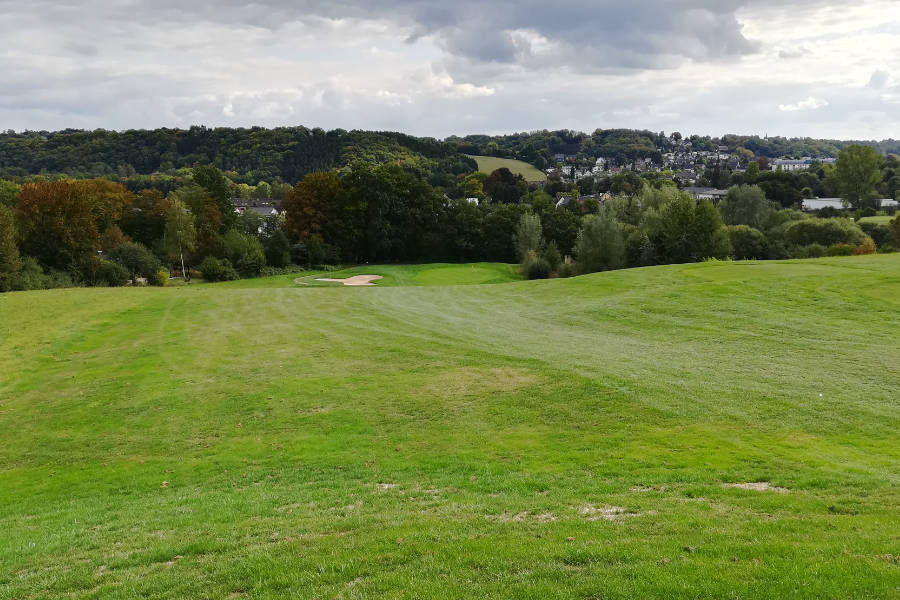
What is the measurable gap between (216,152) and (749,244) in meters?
148

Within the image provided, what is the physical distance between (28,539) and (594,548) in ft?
31.7

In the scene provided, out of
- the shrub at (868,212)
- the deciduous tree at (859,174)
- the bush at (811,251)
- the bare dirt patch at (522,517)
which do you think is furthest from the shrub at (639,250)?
the deciduous tree at (859,174)

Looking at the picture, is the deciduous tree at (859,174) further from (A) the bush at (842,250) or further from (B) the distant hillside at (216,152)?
(B) the distant hillside at (216,152)

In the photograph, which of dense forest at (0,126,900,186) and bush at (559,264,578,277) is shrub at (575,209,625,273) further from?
dense forest at (0,126,900,186)

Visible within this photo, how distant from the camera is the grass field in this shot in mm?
7438

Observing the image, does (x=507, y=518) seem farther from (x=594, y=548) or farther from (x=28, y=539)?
(x=28, y=539)

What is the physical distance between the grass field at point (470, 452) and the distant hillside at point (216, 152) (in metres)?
132

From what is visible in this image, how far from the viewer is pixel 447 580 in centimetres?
703

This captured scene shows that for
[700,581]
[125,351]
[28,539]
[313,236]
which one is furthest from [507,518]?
[313,236]

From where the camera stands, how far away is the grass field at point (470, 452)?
7.44 m

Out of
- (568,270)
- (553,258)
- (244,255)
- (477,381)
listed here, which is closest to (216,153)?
(244,255)

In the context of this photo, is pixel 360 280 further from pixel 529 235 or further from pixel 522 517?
pixel 522 517

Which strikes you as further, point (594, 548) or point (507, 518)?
point (507, 518)

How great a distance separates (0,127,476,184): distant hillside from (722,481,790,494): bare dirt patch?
148108 mm
